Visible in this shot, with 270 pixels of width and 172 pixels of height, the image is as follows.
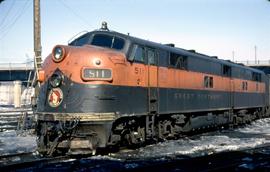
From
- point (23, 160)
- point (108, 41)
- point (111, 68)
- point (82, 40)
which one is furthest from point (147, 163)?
point (82, 40)

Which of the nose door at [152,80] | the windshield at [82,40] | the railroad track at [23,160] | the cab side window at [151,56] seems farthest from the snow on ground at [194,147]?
the windshield at [82,40]

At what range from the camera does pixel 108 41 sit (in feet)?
44.3

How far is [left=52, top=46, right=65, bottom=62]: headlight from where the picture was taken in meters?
12.2

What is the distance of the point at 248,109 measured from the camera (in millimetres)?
28625

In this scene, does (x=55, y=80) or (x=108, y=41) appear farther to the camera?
(x=108, y=41)

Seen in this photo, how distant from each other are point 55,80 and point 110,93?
63.9 inches

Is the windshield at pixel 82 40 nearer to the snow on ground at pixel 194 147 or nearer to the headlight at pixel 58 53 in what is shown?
the headlight at pixel 58 53

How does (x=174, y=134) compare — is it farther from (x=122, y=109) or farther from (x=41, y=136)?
(x=41, y=136)

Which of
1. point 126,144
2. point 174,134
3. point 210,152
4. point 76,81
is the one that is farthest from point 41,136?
point 174,134

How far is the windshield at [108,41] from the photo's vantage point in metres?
13.4

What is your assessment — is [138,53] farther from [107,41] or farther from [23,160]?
[23,160]

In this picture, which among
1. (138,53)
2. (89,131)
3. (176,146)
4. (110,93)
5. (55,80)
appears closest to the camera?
(89,131)

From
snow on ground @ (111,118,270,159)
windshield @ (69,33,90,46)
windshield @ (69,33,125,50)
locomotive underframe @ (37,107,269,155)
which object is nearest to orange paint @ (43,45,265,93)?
windshield @ (69,33,125,50)

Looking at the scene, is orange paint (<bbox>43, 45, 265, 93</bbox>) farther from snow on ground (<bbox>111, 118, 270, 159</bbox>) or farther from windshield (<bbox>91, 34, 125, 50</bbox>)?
snow on ground (<bbox>111, 118, 270, 159</bbox>)
